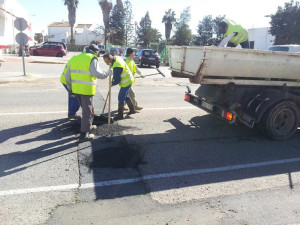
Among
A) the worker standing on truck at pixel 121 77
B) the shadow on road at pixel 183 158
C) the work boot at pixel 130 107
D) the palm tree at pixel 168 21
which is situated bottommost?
the shadow on road at pixel 183 158

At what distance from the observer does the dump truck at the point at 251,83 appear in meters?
4.94

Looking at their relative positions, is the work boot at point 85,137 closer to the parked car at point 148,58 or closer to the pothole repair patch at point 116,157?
the pothole repair patch at point 116,157

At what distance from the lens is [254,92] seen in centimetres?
549

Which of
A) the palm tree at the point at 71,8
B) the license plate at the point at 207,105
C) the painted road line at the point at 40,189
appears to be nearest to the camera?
the painted road line at the point at 40,189

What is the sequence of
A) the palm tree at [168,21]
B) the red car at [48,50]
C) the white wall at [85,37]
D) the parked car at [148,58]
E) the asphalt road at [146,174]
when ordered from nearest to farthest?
the asphalt road at [146,174] → the parked car at [148,58] → the red car at [48,50] → the palm tree at [168,21] → the white wall at [85,37]

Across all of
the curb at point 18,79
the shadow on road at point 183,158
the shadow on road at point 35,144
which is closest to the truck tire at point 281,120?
the shadow on road at point 183,158

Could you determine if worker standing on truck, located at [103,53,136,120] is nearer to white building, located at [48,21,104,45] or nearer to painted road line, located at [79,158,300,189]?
painted road line, located at [79,158,300,189]

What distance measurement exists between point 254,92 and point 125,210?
3.68 m

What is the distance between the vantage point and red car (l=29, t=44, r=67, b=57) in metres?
29.9

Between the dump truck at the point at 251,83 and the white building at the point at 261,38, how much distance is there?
36247mm

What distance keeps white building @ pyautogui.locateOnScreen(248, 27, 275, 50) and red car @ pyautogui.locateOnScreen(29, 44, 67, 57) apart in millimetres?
27074

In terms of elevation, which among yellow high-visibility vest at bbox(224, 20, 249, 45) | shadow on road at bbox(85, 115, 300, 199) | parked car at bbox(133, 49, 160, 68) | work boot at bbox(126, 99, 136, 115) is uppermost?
yellow high-visibility vest at bbox(224, 20, 249, 45)

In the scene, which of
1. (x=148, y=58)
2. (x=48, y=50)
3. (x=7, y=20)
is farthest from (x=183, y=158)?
(x=7, y=20)

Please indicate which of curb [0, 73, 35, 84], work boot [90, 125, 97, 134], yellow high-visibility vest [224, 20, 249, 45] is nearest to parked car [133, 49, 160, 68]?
curb [0, 73, 35, 84]
